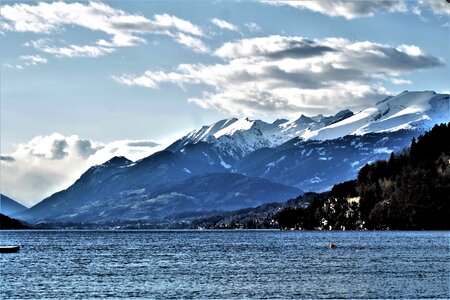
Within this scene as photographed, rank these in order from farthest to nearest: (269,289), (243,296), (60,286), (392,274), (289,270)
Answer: (289,270), (392,274), (60,286), (269,289), (243,296)

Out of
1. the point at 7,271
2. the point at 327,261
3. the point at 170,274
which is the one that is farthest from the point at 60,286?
the point at 327,261

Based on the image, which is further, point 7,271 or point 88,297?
point 7,271

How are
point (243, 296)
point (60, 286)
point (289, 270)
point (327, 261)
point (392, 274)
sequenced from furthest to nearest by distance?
point (327, 261) → point (289, 270) → point (392, 274) → point (60, 286) → point (243, 296)

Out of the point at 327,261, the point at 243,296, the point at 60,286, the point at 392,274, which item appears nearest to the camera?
the point at 243,296

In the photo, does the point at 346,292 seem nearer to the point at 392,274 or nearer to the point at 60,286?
the point at 392,274

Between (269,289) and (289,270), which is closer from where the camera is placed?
(269,289)

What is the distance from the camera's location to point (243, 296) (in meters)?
107

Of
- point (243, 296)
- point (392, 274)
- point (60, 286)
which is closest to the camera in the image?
point (243, 296)

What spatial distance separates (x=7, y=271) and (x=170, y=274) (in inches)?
1280

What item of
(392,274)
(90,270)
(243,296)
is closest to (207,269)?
(90,270)

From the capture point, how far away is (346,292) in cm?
10956

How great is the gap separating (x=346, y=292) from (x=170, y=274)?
41286mm

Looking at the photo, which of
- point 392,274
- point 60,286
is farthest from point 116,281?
point 392,274

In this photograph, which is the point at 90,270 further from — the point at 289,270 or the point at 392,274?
the point at 392,274
